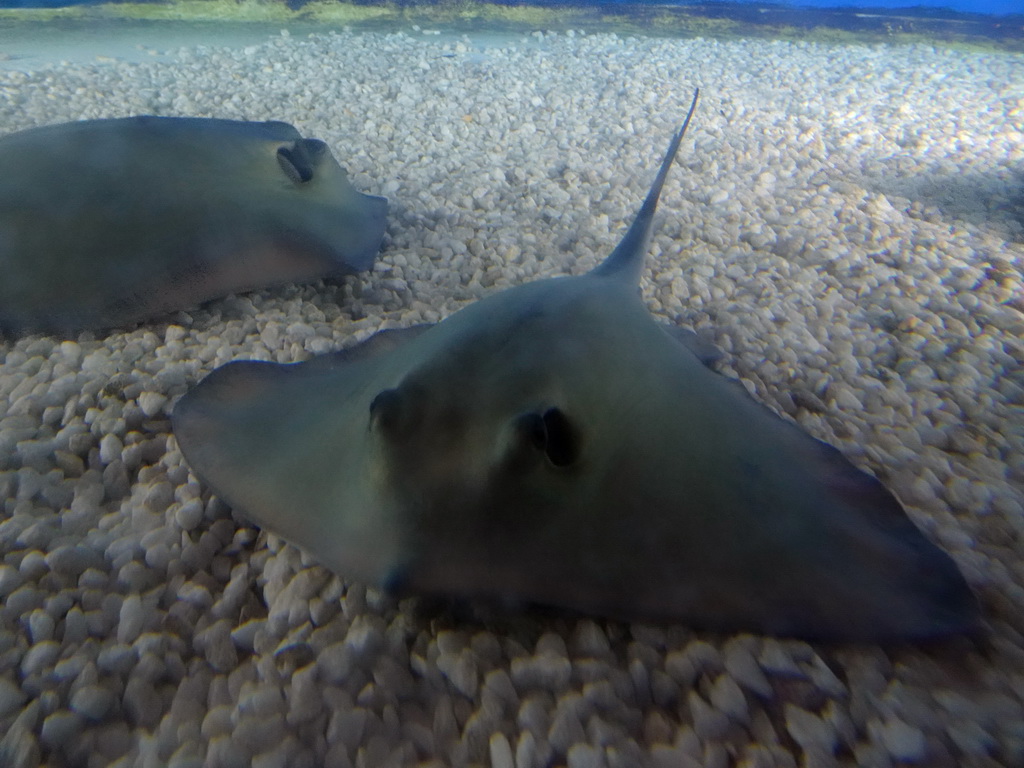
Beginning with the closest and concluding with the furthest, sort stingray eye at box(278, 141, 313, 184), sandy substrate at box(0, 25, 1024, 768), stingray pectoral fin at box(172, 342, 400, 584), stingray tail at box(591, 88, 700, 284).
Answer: sandy substrate at box(0, 25, 1024, 768) < stingray pectoral fin at box(172, 342, 400, 584) < stingray tail at box(591, 88, 700, 284) < stingray eye at box(278, 141, 313, 184)

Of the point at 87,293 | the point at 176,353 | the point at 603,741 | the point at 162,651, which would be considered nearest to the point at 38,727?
the point at 162,651

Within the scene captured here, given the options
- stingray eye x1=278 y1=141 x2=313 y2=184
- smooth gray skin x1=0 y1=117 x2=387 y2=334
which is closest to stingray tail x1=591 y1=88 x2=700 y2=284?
smooth gray skin x1=0 y1=117 x2=387 y2=334

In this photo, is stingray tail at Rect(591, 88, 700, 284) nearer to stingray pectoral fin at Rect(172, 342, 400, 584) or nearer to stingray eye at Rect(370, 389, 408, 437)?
stingray pectoral fin at Rect(172, 342, 400, 584)

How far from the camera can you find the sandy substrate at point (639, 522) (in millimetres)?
1340

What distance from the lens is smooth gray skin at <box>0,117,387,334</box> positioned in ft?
9.07

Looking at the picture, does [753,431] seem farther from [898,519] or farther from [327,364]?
[327,364]

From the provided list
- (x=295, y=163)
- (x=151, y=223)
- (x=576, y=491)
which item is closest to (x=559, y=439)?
(x=576, y=491)

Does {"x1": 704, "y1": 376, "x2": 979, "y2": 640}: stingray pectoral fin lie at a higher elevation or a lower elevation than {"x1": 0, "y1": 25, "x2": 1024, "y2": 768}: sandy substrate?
higher

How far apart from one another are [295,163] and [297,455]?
8.53ft

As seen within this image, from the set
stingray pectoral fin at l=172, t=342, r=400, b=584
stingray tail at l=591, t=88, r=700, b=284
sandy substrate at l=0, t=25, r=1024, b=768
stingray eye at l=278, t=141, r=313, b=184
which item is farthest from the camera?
stingray eye at l=278, t=141, r=313, b=184

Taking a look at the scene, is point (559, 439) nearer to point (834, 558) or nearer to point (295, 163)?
point (834, 558)

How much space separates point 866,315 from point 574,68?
20.3 ft

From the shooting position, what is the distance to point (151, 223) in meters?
2.98

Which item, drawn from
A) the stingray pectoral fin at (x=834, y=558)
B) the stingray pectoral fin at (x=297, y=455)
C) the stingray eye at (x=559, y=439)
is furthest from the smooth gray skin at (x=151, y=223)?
the stingray pectoral fin at (x=834, y=558)
